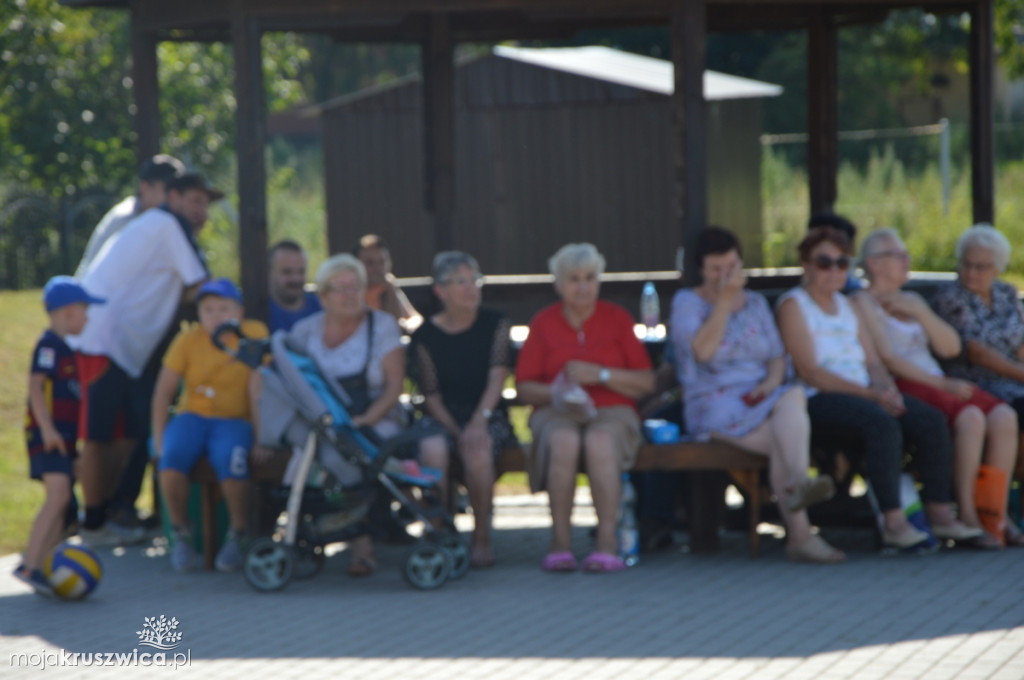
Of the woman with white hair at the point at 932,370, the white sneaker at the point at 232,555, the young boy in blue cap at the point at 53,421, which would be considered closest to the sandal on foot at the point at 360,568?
the white sneaker at the point at 232,555

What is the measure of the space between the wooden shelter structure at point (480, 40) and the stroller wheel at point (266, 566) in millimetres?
1622

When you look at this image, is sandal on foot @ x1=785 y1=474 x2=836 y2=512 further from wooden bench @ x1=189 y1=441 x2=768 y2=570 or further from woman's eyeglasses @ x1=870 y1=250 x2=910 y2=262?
woman's eyeglasses @ x1=870 y1=250 x2=910 y2=262

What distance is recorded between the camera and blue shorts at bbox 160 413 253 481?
680 centimetres

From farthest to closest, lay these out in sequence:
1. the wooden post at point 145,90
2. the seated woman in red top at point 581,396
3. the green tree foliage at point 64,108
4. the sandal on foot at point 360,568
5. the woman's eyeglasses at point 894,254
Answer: the green tree foliage at point 64,108, the wooden post at point 145,90, the woman's eyeglasses at point 894,254, the sandal on foot at point 360,568, the seated woman in red top at point 581,396

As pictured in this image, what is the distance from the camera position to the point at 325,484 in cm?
648

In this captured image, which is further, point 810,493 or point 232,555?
point 232,555

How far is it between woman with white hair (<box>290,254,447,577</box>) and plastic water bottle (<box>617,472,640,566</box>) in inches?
42.5

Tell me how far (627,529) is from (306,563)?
4.69ft

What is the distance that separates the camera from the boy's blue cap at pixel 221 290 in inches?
276

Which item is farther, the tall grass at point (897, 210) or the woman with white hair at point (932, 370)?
the tall grass at point (897, 210)

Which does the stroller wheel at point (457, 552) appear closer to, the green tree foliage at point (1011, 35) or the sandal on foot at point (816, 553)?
the sandal on foot at point (816, 553)

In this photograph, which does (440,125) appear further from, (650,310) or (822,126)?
(822,126)

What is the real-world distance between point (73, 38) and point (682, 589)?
13226 mm

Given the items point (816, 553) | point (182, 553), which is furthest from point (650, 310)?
point (182, 553)
